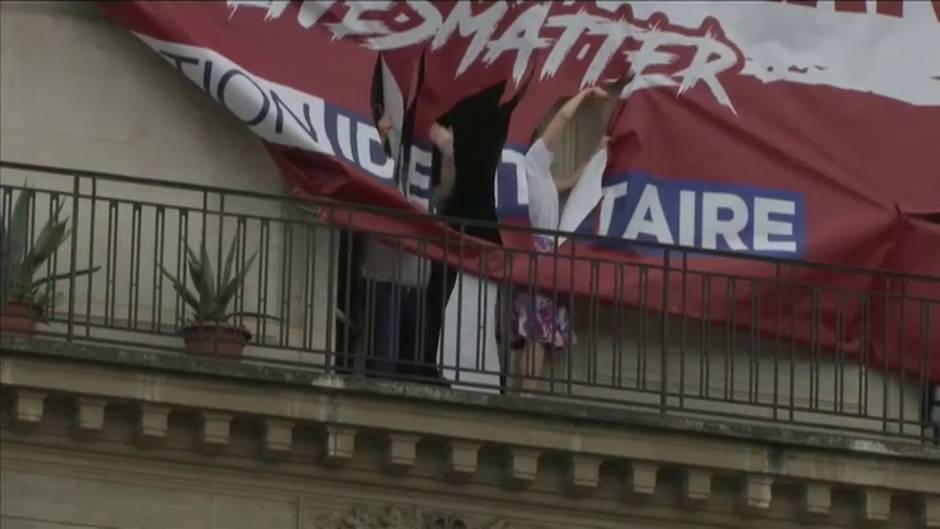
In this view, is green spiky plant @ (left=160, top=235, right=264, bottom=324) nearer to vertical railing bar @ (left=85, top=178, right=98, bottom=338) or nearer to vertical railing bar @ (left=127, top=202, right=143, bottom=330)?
vertical railing bar @ (left=127, top=202, right=143, bottom=330)

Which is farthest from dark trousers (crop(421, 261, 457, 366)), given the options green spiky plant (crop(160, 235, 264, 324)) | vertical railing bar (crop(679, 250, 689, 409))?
vertical railing bar (crop(679, 250, 689, 409))

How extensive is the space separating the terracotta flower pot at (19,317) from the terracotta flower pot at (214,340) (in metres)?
0.85

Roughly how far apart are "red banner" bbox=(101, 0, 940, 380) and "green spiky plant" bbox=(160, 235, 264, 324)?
35.0 inches

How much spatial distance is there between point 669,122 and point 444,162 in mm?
1343

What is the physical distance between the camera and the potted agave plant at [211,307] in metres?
27.3

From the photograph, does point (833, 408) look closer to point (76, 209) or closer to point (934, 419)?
point (934, 419)

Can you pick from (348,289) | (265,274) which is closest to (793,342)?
(348,289)

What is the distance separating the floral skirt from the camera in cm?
2817

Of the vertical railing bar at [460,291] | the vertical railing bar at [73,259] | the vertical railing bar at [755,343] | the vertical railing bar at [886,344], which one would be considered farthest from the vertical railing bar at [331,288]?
the vertical railing bar at [886,344]

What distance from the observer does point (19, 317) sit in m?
26.8

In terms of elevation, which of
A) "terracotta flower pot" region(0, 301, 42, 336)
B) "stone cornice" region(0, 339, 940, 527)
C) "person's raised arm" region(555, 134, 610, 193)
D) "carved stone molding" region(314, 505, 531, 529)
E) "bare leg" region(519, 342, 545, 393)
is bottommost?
"carved stone molding" region(314, 505, 531, 529)

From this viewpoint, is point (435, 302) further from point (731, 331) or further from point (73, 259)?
point (73, 259)

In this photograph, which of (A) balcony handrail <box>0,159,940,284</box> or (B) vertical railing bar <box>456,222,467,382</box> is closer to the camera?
(A) balcony handrail <box>0,159,940,284</box>

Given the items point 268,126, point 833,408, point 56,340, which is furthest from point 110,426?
point 833,408
